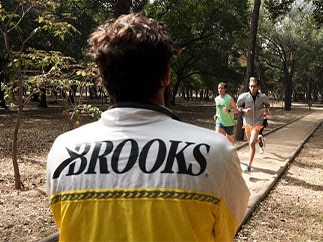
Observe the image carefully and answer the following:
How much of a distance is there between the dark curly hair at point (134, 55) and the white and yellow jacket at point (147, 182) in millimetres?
83

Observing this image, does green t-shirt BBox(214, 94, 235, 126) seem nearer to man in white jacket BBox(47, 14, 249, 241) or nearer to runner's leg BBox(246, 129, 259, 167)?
runner's leg BBox(246, 129, 259, 167)

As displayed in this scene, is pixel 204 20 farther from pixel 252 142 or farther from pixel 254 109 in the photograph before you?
pixel 252 142

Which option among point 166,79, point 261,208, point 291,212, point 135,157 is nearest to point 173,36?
point 261,208

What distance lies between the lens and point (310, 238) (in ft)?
14.7

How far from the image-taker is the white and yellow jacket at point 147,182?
119 centimetres

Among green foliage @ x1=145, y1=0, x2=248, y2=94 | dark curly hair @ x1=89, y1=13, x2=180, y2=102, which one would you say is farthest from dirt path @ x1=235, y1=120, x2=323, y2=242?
green foliage @ x1=145, y1=0, x2=248, y2=94

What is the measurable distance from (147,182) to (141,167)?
0.05m

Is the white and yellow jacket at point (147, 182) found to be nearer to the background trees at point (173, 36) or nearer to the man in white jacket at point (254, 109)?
the background trees at point (173, 36)

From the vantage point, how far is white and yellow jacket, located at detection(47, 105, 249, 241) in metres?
1.19

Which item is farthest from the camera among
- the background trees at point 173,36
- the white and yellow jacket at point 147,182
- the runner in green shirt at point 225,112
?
the runner in green shirt at point 225,112

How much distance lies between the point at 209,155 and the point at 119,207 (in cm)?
34

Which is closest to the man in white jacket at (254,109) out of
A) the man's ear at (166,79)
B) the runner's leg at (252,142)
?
the runner's leg at (252,142)

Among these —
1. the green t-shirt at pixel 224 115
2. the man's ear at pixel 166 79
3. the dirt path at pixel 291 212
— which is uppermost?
the man's ear at pixel 166 79

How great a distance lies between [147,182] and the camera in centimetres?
121
